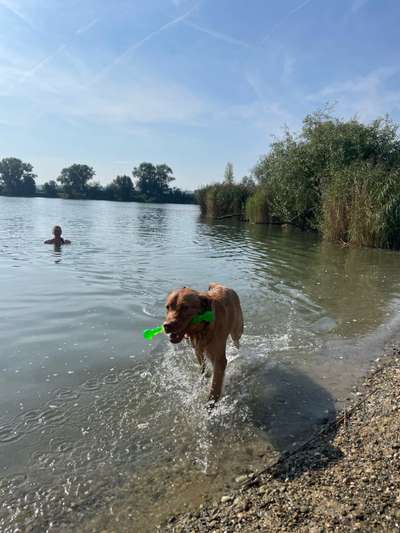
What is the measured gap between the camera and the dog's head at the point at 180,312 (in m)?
3.98

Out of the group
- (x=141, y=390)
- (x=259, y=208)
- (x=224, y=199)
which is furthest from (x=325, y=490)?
(x=224, y=199)

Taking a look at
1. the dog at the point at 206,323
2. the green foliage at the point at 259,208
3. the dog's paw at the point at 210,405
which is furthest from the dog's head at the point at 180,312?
the green foliage at the point at 259,208

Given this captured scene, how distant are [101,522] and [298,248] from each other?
18.3 meters

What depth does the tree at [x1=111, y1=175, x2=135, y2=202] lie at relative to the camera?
4589 inches

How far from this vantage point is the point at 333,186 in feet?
72.0

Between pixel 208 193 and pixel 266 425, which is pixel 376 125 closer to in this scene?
pixel 208 193

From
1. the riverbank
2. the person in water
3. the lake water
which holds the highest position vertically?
the person in water

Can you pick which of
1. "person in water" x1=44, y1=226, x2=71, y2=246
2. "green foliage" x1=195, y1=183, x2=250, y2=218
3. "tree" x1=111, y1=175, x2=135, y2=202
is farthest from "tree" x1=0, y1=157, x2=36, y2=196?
"person in water" x1=44, y1=226, x2=71, y2=246

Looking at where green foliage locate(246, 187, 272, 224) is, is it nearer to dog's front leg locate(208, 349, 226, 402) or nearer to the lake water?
the lake water

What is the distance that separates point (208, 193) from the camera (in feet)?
149

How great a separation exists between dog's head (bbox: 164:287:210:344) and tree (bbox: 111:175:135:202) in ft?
383

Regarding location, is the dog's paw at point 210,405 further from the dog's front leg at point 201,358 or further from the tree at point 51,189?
the tree at point 51,189

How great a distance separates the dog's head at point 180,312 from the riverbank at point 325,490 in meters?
1.45

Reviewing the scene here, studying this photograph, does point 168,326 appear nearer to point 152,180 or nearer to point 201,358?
point 201,358
